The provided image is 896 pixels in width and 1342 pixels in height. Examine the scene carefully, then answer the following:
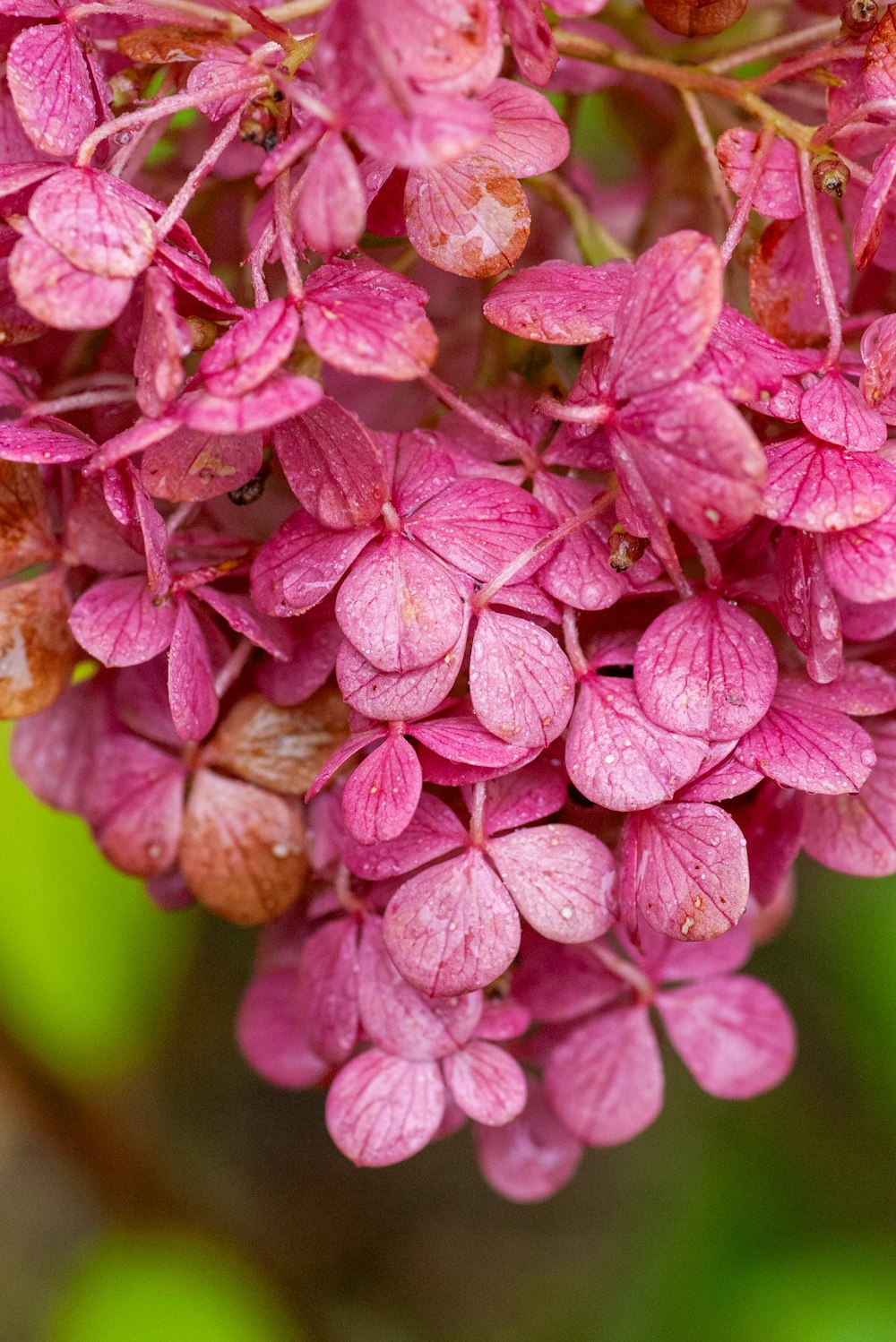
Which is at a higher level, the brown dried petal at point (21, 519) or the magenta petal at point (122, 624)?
the brown dried petal at point (21, 519)

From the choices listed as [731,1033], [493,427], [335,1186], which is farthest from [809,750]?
[335,1186]

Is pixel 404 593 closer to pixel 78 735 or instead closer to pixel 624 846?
pixel 624 846

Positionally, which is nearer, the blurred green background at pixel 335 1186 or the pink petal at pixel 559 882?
the pink petal at pixel 559 882

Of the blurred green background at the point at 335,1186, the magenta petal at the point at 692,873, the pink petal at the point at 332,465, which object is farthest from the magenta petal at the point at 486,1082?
the blurred green background at the point at 335,1186

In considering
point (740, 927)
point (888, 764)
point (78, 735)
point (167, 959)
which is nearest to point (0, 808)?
point (167, 959)

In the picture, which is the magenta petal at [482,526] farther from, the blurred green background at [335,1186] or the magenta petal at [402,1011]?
the blurred green background at [335,1186]

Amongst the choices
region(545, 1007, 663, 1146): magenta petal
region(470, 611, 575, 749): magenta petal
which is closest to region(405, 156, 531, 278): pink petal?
region(470, 611, 575, 749): magenta petal
